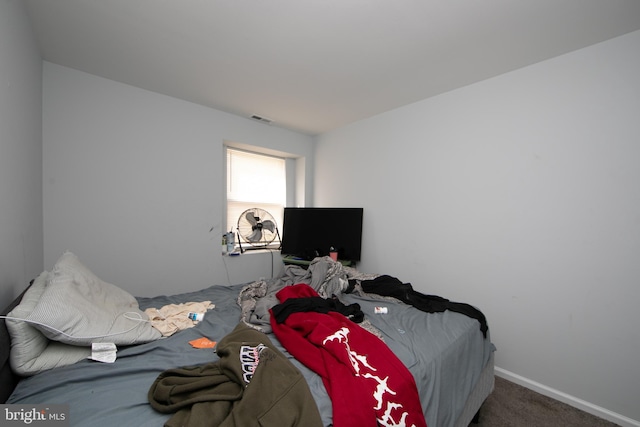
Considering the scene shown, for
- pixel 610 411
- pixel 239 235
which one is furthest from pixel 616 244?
pixel 239 235

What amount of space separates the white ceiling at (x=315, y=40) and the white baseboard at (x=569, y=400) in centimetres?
251

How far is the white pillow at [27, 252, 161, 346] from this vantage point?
1.04 m

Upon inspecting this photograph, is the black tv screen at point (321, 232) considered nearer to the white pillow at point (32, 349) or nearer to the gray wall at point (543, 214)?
the gray wall at point (543, 214)

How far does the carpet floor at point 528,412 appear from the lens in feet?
5.51

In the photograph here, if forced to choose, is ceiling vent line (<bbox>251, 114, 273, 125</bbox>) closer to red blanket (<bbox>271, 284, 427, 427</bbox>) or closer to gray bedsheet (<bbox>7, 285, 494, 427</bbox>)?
gray bedsheet (<bbox>7, 285, 494, 427</bbox>)

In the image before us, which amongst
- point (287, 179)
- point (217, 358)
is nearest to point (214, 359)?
point (217, 358)

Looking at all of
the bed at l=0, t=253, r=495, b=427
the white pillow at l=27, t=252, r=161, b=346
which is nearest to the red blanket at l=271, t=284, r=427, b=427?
the bed at l=0, t=253, r=495, b=427

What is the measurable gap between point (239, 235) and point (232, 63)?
6.26 ft

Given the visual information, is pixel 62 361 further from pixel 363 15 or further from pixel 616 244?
pixel 616 244

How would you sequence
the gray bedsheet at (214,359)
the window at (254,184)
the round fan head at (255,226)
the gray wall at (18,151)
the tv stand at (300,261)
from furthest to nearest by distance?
the window at (254,184), the round fan head at (255,226), the tv stand at (300,261), the gray wall at (18,151), the gray bedsheet at (214,359)

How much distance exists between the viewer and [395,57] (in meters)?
1.96

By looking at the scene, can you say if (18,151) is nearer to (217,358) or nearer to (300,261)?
(217,358)

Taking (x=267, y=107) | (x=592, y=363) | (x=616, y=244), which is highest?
(x=267, y=107)

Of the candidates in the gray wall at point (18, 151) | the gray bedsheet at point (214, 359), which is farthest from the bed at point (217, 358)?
the gray wall at point (18, 151)
